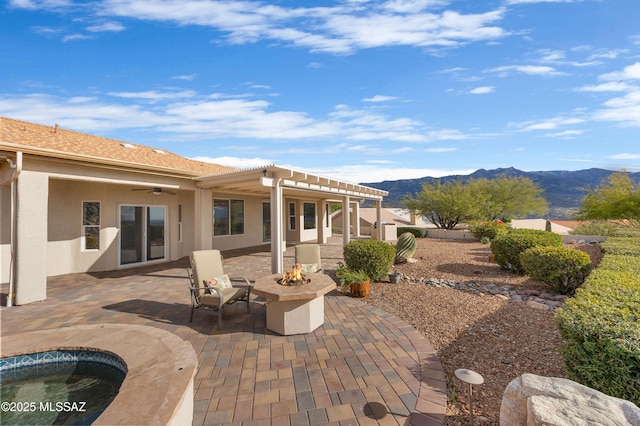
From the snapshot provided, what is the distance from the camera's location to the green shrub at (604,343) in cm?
224

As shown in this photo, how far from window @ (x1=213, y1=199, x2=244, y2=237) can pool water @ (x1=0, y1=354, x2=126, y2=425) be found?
31.1 feet

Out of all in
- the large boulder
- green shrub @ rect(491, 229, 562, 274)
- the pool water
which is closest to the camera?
the large boulder


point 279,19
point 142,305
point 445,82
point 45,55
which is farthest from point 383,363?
point 45,55

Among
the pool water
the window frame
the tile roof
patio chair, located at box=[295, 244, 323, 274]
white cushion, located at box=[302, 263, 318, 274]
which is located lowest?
the pool water

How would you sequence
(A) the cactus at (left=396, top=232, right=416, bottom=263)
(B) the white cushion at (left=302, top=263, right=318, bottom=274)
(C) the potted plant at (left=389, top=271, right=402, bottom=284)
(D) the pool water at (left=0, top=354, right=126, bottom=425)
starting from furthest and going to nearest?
(A) the cactus at (left=396, top=232, right=416, bottom=263) < (C) the potted plant at (left=389, top=271, right=402, bottom=284) < (B) the white cushion at (left=302, top=263, right=318, bottom=274) < (D) the pool water at (left=0, top=354, right=126, bottom=425)

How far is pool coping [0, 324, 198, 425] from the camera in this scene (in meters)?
2.13

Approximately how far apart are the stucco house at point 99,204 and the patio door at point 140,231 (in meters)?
0.04

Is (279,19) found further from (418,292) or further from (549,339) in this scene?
(549,339)

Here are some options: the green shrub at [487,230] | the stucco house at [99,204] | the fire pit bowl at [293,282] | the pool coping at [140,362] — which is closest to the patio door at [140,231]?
the stucco house at [99,204]

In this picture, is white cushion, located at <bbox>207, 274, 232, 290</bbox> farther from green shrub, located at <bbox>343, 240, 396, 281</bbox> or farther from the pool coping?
green shrub, located at <bbox>343, 240, 396, 281</bbox>

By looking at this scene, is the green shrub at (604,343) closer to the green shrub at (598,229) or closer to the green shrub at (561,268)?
the green shrub at (561,268)

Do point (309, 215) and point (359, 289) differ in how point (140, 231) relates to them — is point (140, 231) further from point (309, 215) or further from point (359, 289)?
point (309, 215)

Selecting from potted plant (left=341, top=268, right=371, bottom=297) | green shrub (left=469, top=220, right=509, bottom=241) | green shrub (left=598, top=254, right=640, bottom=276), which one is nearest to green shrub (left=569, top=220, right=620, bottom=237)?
green shrub (left=469, top=220, right=509, bottom=241)

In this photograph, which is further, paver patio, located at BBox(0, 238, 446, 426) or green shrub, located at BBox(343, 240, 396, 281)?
green shrub, located at BBox(343, 240, 396, 281)
